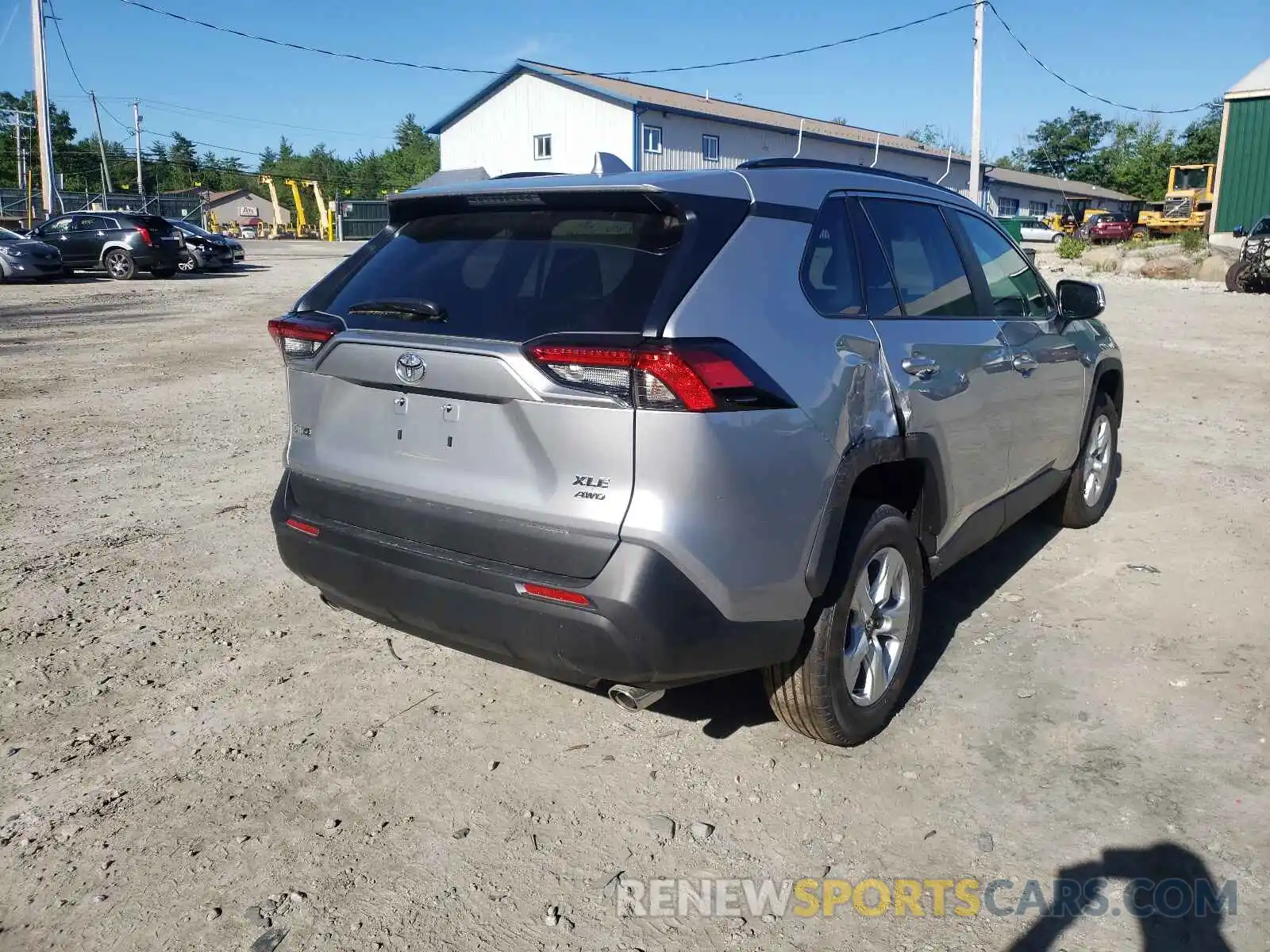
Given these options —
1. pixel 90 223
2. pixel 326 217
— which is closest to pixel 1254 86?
pixel 90 223

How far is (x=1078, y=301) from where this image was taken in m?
4.93

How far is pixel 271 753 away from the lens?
3307mm

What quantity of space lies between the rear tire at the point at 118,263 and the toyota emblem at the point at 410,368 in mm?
23825

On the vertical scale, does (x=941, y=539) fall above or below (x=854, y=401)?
below

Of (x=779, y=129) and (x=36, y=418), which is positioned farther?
(x=779, y=129)

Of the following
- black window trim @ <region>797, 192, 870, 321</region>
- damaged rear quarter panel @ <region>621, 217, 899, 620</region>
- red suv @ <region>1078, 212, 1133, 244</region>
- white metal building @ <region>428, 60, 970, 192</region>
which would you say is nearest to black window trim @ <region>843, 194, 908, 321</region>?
black window trim @ <region>797, 192, 870, 321</region>

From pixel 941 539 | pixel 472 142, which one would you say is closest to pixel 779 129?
pixel 472 142

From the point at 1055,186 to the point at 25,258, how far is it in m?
66.1

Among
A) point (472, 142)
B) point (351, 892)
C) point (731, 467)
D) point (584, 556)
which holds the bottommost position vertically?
point (351, 892)

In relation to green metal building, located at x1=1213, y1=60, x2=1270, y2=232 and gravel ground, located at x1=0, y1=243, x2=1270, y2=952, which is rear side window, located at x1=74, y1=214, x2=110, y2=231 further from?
green metal building, located at x1=1213, y1=60, x2=1270, y2=232

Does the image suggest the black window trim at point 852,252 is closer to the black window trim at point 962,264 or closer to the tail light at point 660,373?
the black window trim at point 962,264

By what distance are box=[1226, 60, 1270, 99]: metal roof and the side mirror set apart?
31269mm

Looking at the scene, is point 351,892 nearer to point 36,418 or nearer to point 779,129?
point 36,418

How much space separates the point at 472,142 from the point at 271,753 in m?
41.6
